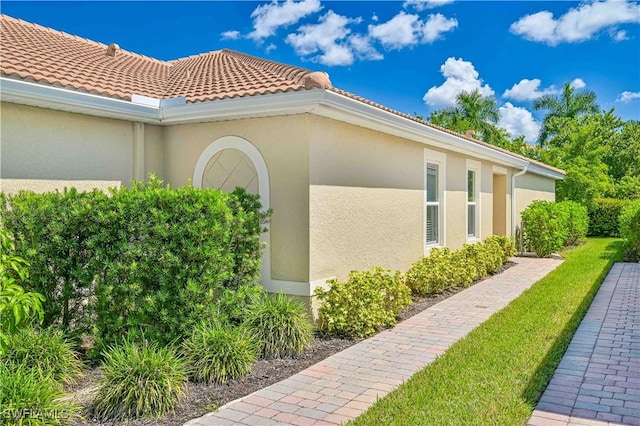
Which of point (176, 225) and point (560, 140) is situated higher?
point (560, 140)

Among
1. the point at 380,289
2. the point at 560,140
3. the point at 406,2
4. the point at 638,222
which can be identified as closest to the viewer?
the point at 380,289

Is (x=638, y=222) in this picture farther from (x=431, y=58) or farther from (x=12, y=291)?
(x=12, y=291)

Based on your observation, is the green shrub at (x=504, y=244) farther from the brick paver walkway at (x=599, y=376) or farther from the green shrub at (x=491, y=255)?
the brick paver walkway at (x=599, y=376)

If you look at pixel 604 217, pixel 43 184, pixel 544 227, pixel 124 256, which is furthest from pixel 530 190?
pixel 43 184

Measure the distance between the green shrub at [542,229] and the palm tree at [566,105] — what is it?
79.1 feet

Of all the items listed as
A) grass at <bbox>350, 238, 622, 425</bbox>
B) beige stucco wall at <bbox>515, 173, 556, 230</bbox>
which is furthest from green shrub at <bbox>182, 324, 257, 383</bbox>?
beige stucco wall at <bbox>515, 173, 556, 230</bbox>

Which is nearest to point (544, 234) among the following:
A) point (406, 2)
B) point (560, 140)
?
point (406, 2)

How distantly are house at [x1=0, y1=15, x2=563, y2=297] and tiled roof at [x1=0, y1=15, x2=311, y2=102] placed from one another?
41 millimetres

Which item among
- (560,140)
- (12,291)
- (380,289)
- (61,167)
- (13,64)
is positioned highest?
(560,140)

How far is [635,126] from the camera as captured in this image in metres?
37.2

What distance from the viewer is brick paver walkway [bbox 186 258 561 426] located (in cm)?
494

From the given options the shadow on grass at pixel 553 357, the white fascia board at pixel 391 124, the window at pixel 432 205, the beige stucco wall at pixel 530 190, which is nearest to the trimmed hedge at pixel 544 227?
the beige stucco wall at pixel 530 190

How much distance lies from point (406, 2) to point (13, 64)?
1112cm

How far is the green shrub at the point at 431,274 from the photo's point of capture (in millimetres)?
10781
